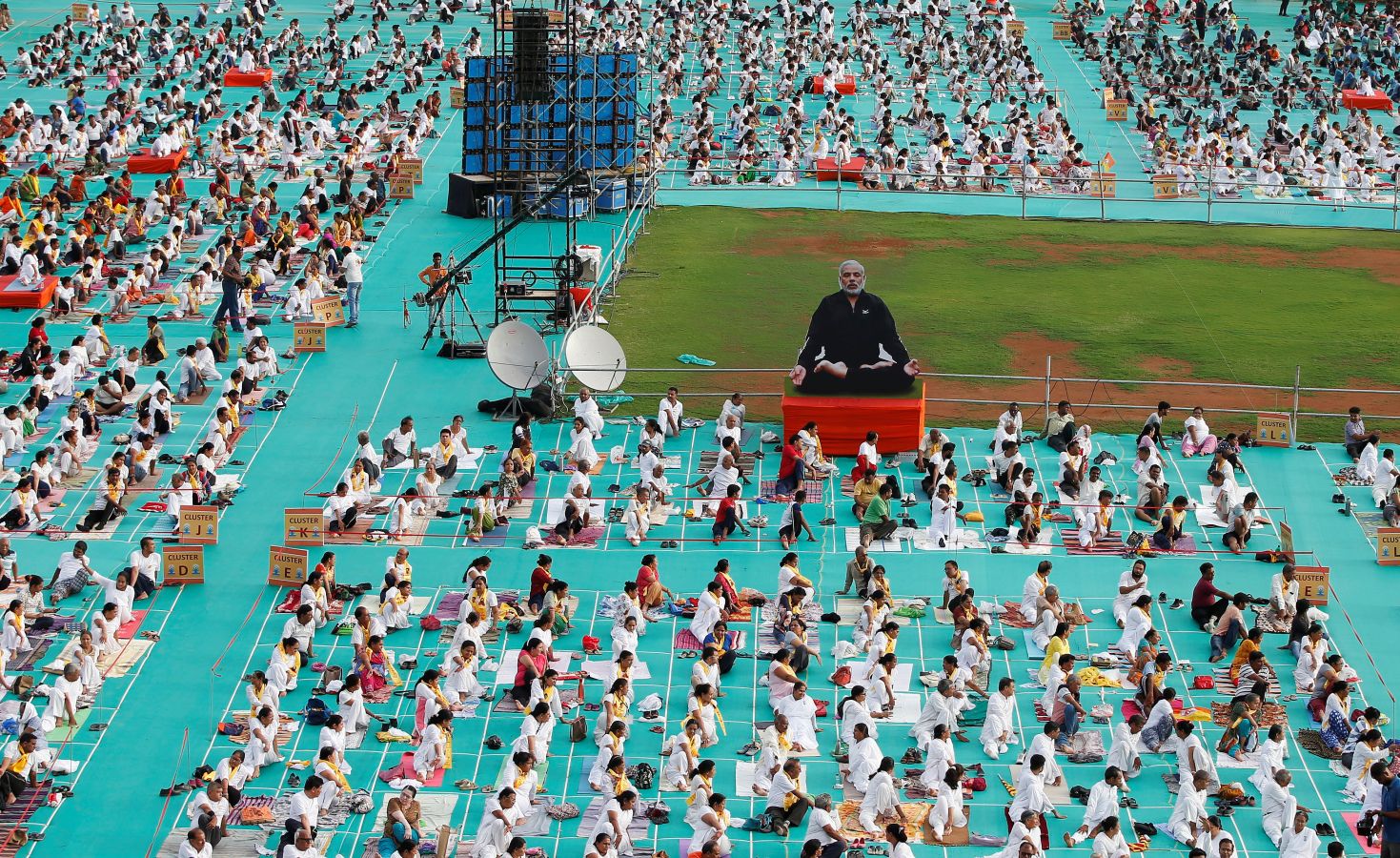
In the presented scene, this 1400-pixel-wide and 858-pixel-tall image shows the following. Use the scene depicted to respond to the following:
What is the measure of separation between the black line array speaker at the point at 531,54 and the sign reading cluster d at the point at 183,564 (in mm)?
19996

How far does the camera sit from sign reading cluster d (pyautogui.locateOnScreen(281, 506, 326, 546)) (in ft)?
112

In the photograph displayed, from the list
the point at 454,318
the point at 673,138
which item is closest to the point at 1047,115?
the point at 673,138

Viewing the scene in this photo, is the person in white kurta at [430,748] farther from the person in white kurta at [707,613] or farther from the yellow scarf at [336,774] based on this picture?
the person in white kurta at [707,613]

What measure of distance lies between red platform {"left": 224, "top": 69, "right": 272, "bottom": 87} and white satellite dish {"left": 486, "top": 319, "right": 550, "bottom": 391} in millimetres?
33162

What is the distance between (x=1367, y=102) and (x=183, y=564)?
158 ft

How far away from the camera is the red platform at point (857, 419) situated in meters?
38.1

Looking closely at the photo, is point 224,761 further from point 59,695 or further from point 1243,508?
point 1243,508

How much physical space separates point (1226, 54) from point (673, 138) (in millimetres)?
25127

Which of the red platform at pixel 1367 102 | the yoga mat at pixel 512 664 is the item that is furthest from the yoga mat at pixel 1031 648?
the red platform at pixel 1367 102

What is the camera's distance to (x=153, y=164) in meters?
58.5

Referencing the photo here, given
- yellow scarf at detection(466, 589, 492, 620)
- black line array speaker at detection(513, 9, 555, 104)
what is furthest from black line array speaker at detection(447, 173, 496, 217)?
yellow scarf at detection(466, 589, 492, 620)

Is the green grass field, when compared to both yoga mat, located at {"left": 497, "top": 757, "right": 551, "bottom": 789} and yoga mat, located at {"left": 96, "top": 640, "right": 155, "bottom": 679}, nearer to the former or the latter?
yoga mat, located at {"left": 96, "top": 640, "right": 155, "bottom": 679}

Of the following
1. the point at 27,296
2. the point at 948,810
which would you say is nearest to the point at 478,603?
the point at 948,810

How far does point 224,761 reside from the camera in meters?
26.4
